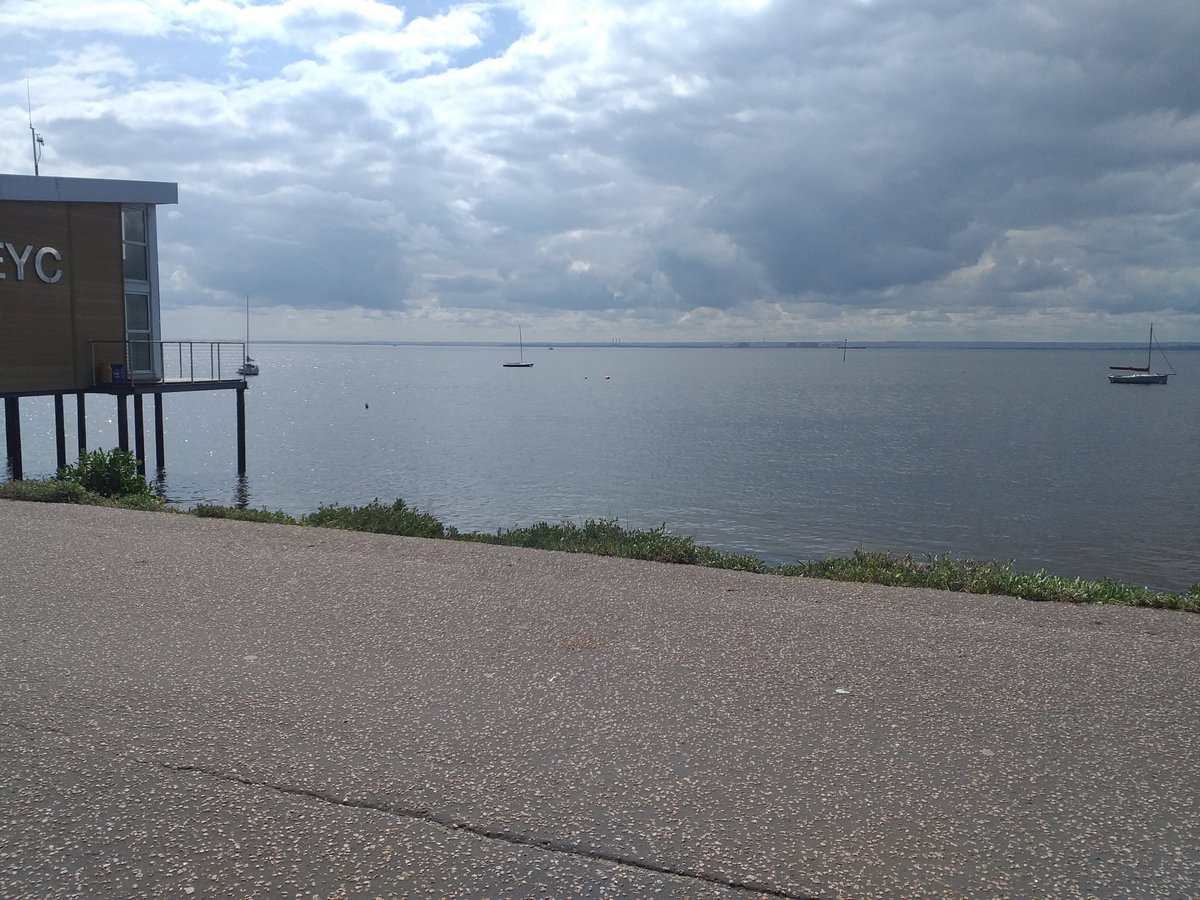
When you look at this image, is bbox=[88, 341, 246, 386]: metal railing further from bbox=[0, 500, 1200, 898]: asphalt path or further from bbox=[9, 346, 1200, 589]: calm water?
bbox=[0, 500, 1200, 898]: asphalt path

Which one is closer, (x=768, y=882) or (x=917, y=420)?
(x=768, y=882)

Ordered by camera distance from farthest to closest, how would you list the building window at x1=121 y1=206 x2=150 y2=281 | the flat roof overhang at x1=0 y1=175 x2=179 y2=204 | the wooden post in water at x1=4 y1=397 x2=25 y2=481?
the wooden post in water at x1=4 y1=397 x2=25 y2=481, the building window at x1=121 y1=206 x2=150 y2=281, the flat roof overhang at x1=0 y1=175 x2=179 y2=204

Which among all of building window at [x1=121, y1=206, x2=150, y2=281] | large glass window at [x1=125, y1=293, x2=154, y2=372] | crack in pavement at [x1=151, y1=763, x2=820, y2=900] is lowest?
crack in pavement at [x1=151, y1=763, x2=820, y2=900]

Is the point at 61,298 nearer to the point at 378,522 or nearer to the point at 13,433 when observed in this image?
the point at 13,433

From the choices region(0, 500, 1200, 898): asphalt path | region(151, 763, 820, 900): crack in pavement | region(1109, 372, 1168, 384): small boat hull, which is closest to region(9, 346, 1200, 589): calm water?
region(0, 500, 1200, 898): asphalt path

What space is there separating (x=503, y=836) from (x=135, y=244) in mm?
28571

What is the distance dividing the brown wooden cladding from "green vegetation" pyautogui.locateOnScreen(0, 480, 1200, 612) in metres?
10.5

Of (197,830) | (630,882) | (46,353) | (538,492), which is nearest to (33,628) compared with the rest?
(197,830)

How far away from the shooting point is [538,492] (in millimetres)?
32969

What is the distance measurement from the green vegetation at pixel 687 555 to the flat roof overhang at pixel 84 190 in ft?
38.2

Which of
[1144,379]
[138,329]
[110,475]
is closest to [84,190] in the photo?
[138,329]

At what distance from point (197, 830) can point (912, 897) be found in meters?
2.95

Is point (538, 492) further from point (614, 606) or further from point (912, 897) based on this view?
point (912, 897)

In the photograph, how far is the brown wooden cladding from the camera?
2558cm
